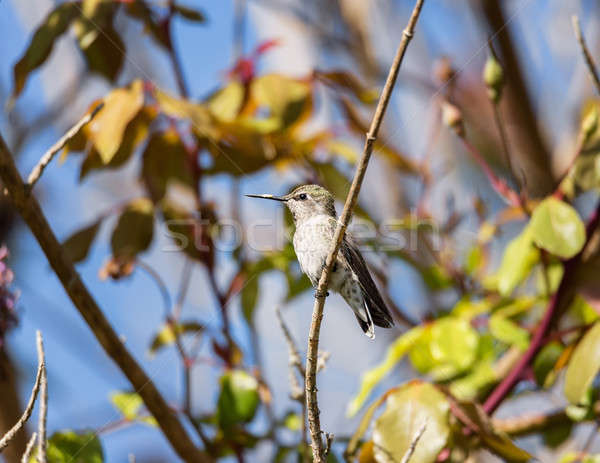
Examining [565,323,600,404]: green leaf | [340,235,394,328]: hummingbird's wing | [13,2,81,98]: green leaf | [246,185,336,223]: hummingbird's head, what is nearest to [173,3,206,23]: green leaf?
[13,2,81,98]: green leaf

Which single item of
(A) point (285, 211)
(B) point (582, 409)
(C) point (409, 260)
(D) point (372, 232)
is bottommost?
(B) point (582, 409)

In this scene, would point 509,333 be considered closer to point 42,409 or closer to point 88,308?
point 88,308

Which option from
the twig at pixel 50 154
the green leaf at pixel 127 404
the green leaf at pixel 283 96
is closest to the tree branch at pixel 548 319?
the green leaf at pixel 283 96

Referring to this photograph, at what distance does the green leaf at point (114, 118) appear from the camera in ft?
7.71

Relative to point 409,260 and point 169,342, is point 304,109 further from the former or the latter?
point 169,342

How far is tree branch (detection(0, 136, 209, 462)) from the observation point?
1.94m

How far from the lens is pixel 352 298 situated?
8.98 ft

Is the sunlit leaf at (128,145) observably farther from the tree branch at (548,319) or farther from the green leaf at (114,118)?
the tree branch at (548,319)

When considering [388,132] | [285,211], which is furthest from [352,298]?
[388,132]

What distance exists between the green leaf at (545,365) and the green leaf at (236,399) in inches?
38.7

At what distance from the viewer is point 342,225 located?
1.64 metres

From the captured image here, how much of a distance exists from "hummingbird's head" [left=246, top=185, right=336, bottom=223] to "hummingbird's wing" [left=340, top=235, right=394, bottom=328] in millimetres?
217

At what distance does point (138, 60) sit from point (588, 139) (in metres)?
3.56

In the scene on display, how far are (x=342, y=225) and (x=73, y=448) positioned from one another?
3.72ft
